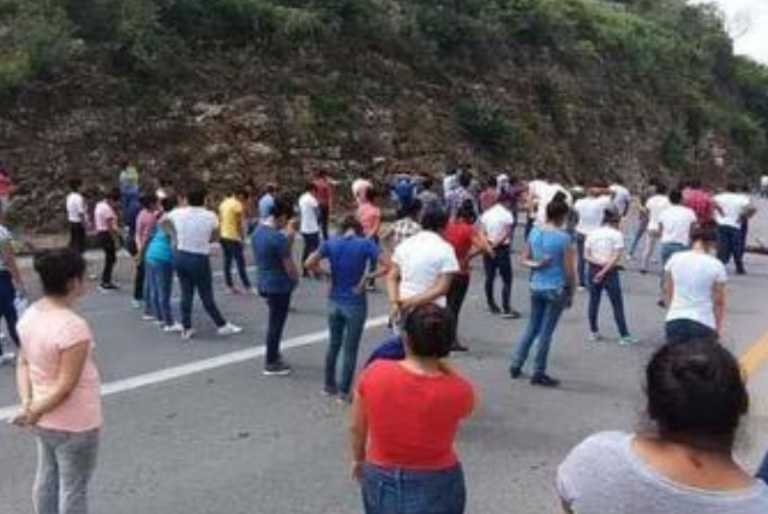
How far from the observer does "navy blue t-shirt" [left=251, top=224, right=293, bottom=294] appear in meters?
11.4

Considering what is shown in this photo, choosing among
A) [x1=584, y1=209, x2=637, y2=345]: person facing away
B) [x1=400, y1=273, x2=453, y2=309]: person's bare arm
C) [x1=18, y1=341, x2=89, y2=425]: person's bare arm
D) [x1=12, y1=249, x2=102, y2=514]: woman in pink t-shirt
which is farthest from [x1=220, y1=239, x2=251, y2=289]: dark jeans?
[x1=18, y1=341, x2=89, y2=425]: person's bare arm

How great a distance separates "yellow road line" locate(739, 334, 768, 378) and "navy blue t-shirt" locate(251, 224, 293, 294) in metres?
4.55

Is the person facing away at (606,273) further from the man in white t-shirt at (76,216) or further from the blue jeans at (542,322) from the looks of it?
the man in white t-shirt at (76,216)

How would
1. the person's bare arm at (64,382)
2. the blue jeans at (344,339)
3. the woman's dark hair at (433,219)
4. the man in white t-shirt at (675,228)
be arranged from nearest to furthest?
the person's bare arm at (64,382) < the woman's dark hair at (433,219) < the blue jeans at (344,339) < the man in white t-shirt at (675,228)

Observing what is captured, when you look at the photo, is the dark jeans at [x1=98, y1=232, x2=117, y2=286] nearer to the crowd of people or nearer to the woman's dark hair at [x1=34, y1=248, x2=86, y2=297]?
the crowd of people

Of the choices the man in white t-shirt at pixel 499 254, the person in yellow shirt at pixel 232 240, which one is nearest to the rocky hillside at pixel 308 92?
the person in yellow shirt at pixel 232 240

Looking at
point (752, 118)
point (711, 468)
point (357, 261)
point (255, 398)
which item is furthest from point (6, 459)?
point (752, 118)

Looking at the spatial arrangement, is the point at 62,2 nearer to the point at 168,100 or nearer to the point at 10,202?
the point at 168,100

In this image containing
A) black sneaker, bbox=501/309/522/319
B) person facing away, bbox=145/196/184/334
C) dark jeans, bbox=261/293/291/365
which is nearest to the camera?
dark jeans, bbox=261/293/291/365

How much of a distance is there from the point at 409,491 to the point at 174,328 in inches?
365

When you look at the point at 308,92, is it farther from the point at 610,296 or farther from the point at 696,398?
the point at 696,398

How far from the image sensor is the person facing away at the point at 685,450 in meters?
2.87

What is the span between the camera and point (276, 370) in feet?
37.8

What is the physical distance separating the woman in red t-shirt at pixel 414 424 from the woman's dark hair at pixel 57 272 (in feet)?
5.09
